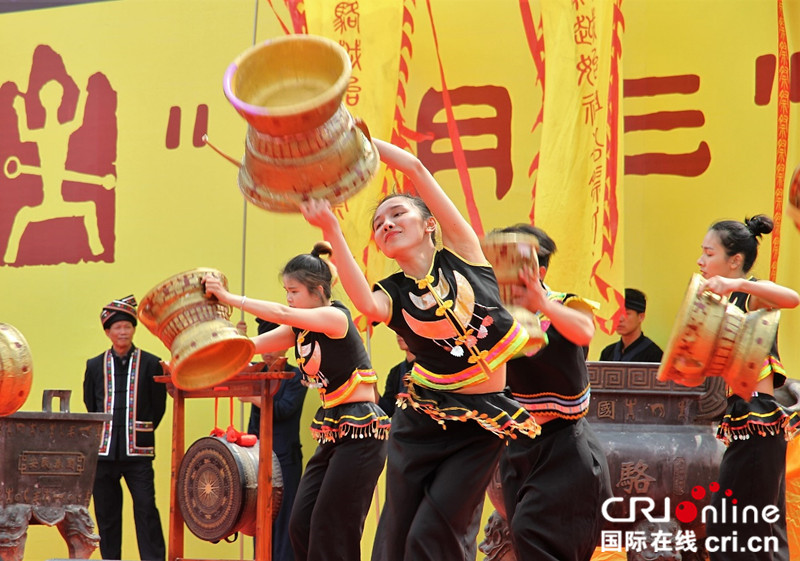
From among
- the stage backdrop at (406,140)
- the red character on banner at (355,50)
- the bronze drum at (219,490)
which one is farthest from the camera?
the red character on banner at (355,50)

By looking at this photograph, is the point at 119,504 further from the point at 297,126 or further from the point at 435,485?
the point at 297,126

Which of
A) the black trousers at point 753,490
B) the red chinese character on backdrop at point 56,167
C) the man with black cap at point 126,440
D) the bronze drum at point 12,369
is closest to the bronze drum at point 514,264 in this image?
the black trousers at point 753,490

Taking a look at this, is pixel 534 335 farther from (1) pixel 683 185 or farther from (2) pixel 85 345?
(2) pixel 85 345

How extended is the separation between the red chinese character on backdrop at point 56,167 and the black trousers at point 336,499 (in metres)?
4.07

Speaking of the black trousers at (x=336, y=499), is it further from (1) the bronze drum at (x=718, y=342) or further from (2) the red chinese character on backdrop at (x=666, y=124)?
(2) the red chinese character on backdrop at (x=666, y=124)

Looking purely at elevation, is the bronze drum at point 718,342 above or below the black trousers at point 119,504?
above

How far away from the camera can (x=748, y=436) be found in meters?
3.92

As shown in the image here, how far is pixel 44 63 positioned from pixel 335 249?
5.68 metres

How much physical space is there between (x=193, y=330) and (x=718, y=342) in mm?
1492

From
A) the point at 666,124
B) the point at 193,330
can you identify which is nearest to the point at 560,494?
the point at 193,330

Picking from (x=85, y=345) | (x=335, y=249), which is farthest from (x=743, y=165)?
(x=85, y=345)

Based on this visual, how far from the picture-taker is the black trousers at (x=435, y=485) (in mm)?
3035

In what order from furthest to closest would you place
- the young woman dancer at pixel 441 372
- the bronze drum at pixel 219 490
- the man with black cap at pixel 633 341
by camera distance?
the man with black cap at pixel 633 341
the bronze drum at pixel 219 490
the young woman dancer at pixel 441 372

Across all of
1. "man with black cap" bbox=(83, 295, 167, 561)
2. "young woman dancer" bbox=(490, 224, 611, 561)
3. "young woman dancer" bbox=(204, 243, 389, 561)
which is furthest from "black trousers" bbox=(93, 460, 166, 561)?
"young woman dancer" bbox=(490, 224, 611, 561)
